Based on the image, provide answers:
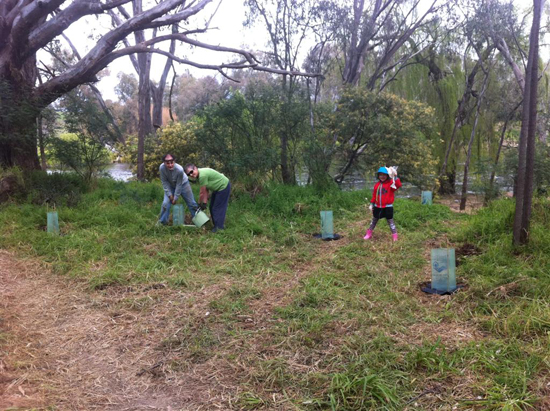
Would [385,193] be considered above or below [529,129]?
below

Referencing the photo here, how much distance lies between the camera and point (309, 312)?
158 inches

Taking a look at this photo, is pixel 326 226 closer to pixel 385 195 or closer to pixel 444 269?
pixel 385 195

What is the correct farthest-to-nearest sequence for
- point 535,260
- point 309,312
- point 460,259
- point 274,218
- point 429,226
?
point 274,218 → point 429,226 → point 460,259 → point 535,260 → point 309,312

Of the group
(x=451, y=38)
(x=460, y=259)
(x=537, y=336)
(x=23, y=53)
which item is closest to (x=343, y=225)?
(x=460, y=259)

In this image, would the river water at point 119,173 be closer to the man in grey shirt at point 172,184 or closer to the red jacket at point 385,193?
the man in grey shirt at point 172,184

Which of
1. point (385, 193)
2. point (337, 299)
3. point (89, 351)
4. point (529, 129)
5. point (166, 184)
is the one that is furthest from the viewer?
point (166, 184)

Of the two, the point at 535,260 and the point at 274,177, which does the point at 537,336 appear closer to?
the point at 535,260

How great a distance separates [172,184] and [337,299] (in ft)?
14.0

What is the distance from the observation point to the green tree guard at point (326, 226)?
23.1 ft

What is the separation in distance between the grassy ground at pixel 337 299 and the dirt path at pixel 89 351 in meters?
0.19

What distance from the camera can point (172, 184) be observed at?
7465mm

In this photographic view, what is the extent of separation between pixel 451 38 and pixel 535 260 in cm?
1098

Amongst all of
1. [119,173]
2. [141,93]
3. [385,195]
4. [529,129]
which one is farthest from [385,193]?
[119,173]

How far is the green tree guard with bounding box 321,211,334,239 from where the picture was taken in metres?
7.05
